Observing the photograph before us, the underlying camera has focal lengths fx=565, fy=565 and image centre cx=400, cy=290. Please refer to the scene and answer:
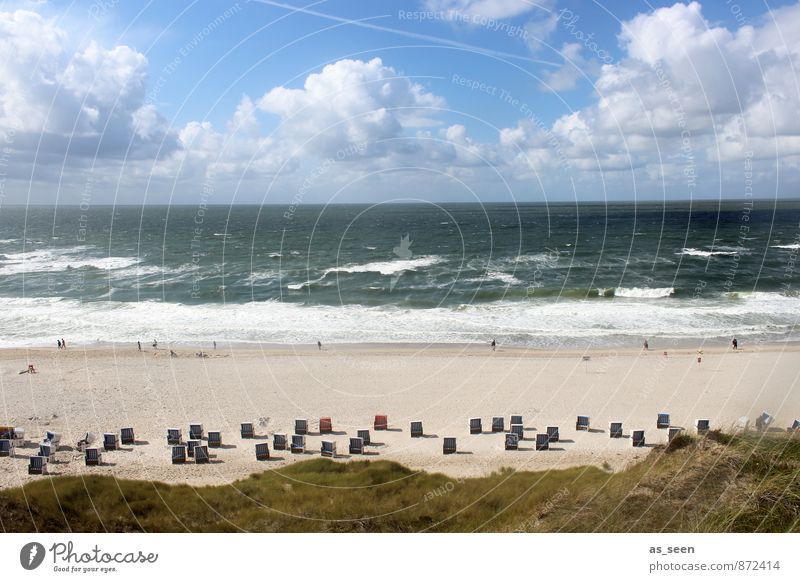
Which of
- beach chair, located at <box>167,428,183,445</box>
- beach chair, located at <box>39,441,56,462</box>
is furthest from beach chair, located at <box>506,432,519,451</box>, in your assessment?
beach chair, located at <box>39,441,56,462</box>

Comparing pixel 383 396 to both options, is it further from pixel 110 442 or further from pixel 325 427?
pixel 110 442

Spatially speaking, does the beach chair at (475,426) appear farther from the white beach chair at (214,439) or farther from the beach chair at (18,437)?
the beach chair at (18,437)

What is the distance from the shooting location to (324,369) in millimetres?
32344

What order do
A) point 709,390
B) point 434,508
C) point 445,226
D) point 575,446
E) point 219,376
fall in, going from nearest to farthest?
point 434,508 < point 575,446 < point 709,390 < point 219,376 < point 445,226

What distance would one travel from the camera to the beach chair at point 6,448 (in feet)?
67.9

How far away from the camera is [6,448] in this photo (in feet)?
68.1

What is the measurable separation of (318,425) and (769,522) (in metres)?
17.5

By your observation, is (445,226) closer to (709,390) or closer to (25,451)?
(709,390)

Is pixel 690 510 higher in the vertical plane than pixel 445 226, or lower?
lower

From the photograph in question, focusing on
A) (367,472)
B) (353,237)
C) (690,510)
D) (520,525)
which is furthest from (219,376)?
(353,237)

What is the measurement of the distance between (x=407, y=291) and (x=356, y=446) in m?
35.6

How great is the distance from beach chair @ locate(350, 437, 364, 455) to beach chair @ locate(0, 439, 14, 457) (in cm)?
1247

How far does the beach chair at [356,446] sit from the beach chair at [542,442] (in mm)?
6400

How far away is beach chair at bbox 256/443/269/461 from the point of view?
2033 cm
